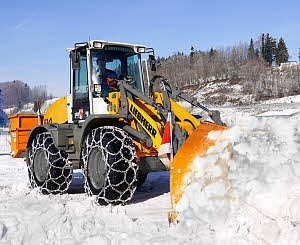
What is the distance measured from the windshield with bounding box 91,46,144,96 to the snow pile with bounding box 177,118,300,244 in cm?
282

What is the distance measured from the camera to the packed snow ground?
4008 mm

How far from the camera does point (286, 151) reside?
4.41 meters

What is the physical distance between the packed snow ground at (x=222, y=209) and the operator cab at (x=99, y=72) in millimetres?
2371

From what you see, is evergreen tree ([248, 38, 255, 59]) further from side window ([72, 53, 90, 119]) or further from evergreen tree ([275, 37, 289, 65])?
side window ([72, 53, 90, 119])

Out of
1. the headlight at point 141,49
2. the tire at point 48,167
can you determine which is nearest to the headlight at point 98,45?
the headlight at point 141,49

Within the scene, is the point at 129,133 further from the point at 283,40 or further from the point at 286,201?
the point at 283,40

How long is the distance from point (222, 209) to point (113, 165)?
7.27ft

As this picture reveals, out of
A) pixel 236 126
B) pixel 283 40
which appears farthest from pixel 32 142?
pixel 283 40

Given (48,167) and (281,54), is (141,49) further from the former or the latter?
(281,54)

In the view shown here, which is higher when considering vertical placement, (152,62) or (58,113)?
(152,62)

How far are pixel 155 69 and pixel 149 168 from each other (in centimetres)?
221

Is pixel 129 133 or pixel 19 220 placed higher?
pixel 129 133

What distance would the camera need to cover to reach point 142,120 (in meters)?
6.39

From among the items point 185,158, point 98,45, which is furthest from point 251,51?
point 185,158
